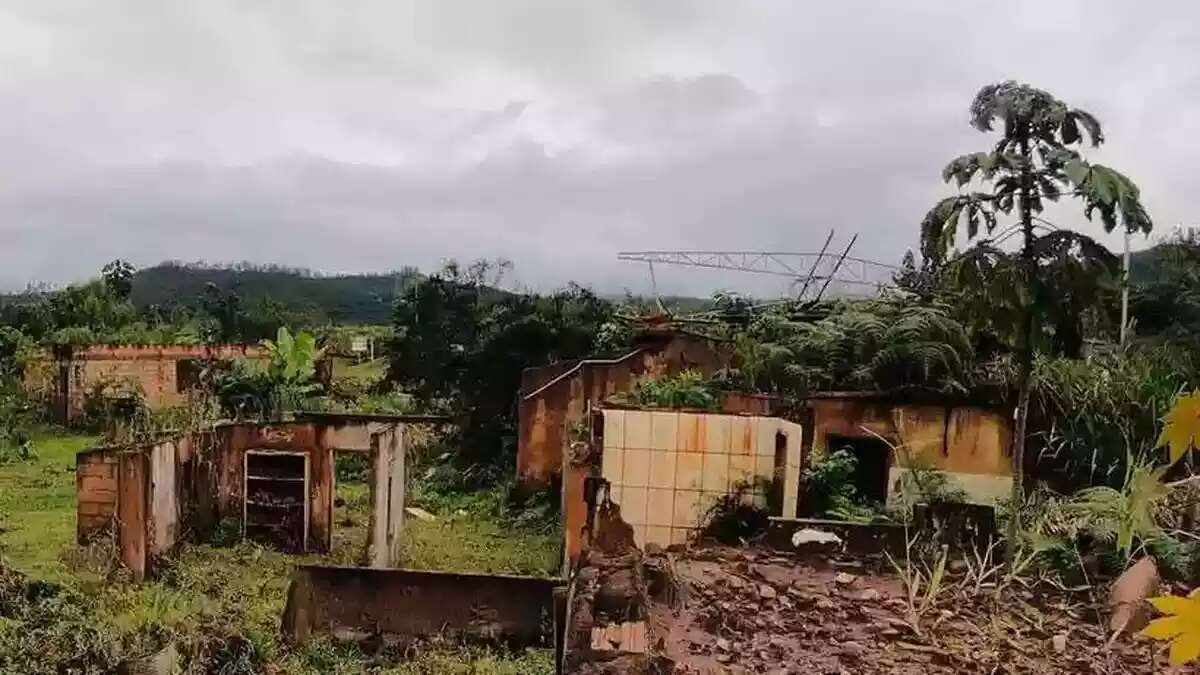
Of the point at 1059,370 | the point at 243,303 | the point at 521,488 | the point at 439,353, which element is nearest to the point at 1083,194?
the point at 1059,370

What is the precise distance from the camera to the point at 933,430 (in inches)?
357

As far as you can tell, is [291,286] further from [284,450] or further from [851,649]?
[851,649]

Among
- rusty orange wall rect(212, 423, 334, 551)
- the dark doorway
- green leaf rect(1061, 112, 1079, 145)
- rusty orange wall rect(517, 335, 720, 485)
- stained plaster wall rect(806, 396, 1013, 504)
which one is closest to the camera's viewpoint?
green leaf rect(1061, 112, 1079, 145)

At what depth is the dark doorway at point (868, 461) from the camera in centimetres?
916

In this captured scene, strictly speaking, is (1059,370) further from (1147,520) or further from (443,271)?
(443,271)

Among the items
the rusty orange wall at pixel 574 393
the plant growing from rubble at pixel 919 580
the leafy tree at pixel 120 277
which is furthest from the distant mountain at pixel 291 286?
the plant growing from rubble at pixel 919 580

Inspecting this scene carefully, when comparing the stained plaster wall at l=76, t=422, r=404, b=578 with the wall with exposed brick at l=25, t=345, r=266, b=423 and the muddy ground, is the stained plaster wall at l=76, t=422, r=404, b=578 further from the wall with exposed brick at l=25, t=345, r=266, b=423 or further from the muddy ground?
the wall with exposed brick at l=25, t=345, r=266, b=423

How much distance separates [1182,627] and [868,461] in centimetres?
859

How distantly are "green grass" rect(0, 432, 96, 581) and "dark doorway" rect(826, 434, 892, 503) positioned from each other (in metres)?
7.71

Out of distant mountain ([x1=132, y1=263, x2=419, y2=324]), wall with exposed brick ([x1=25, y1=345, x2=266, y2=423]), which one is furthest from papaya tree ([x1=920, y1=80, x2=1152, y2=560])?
distant mountain ([x1=132, y1=263, x2=419, y2=324])

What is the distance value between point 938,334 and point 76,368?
18.2 m

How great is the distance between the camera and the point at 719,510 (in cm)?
850

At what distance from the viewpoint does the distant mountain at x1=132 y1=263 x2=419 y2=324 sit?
42.5 m

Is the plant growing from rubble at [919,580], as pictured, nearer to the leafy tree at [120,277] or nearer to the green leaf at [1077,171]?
the green leaf at [1077,171]
